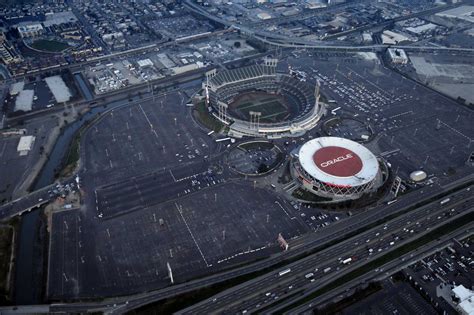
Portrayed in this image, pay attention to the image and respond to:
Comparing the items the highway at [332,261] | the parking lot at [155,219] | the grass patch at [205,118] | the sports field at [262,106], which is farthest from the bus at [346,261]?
the grass patch at [205,118]

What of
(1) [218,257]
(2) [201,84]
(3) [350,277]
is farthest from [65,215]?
(2) [201,84]

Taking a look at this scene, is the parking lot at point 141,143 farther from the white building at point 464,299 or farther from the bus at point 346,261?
the white building at point 464,299

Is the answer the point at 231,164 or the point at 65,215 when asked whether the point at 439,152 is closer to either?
the point at 231,164

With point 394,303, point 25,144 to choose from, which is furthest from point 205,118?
point 394,303

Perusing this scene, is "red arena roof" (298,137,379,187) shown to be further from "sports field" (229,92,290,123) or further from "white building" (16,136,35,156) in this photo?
"white building" (16,136,35,156)

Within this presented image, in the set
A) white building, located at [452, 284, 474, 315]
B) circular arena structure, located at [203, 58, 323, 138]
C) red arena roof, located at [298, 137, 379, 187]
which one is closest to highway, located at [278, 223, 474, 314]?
white building, located at [452, 284, 474, 315]

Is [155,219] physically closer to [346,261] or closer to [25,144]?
[346,261]
